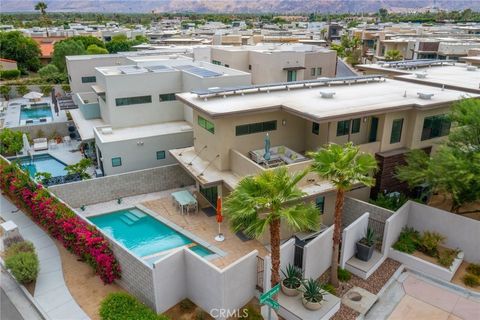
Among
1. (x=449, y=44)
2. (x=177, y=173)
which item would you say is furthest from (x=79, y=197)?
(x=449, y=44)

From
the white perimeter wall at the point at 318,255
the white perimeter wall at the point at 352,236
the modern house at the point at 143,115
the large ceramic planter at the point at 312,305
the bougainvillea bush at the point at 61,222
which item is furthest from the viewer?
the modern house at the point at 143,115

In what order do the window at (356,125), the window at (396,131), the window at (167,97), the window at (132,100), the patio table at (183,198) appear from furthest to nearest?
the window at (167,97)
the window at (132,100)
the patio table at (183,198)
the window at (396,131)
the window at (356,125)

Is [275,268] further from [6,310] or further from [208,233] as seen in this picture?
[6,310]

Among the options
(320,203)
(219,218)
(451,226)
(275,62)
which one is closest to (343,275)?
(320,203)

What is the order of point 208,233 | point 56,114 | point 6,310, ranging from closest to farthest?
point 6,310 < point 208,233 < point 56,114

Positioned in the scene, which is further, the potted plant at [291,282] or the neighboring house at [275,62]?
the neighboring house at [275,62]

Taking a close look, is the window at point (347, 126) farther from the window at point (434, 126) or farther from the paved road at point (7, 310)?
the paved road at point (7, 310)

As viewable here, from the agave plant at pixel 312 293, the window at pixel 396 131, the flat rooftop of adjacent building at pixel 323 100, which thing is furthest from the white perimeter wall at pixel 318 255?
the window at pixel 396 131
